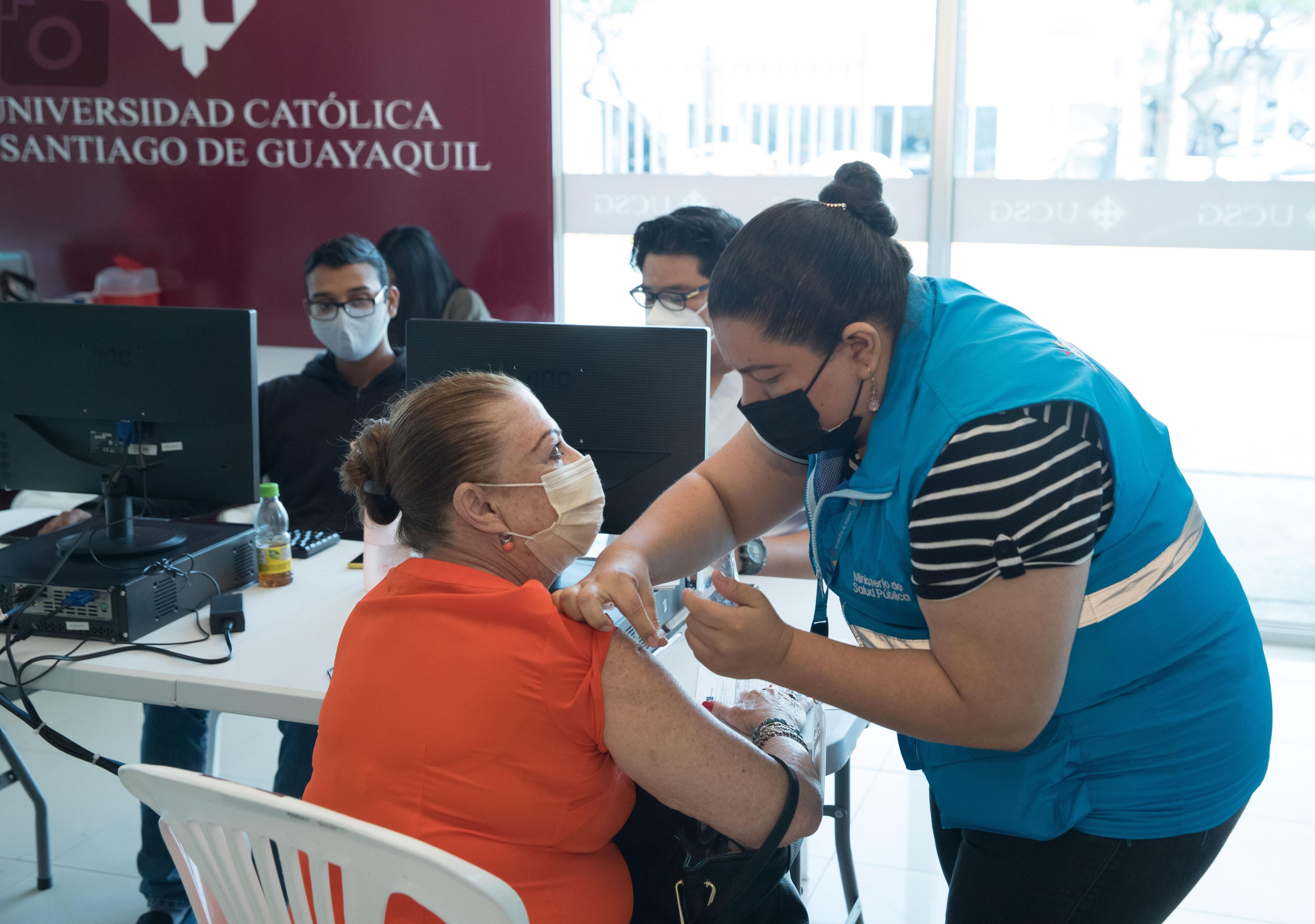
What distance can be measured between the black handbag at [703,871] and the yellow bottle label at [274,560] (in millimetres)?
1056

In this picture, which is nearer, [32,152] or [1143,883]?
[1143,883]

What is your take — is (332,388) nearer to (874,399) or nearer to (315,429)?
(315,429)

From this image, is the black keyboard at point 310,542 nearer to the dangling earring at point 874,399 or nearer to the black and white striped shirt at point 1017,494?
the dangling earring at point 874,399

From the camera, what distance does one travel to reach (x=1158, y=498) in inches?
43.6

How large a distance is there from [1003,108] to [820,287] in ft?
9.67

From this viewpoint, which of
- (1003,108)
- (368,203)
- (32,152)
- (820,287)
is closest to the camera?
(820,287)

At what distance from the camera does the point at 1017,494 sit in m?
0.98

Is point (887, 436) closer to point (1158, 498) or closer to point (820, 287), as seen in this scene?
point (820, 287)

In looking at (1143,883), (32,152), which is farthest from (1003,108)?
(32,152)

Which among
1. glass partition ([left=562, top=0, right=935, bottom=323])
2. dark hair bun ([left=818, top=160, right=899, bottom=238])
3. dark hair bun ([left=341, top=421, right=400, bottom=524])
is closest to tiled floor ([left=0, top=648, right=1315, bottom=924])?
dark hair bun ([left=341, top=421, right=400, bottom=524])

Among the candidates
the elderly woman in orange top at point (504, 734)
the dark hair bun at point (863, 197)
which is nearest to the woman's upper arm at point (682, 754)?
the elderly woman in orange top at point (504, 734)

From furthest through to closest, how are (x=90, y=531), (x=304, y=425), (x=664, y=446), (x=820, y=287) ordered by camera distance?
(x=304, y=425) < (x=90, y=531) < (x=664, y=446) < (x=820, y=287)

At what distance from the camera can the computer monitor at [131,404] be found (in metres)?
1.95

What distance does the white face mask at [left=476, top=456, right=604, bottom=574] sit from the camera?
138 cm
